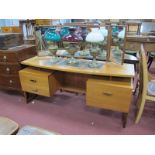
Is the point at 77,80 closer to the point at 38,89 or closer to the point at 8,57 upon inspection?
the point at 38,89

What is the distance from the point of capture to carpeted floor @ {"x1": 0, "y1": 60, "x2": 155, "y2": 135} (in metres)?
1.89

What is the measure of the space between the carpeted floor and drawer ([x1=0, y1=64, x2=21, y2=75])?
445 millimetres

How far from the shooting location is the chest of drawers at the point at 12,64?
2291 mm

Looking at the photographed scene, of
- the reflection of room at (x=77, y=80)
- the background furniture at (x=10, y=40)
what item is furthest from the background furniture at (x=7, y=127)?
the background furniture at (x=10, y=40)

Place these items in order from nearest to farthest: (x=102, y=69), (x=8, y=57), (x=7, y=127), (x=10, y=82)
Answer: (x=7, y=127), (x=102, y=69), (x=8, y=57), (x=10, y=82)

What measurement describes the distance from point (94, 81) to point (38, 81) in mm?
733

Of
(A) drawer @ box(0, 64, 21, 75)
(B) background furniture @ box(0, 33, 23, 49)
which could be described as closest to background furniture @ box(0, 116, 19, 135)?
(A) drawer @ box(0, 64, 21, 75)

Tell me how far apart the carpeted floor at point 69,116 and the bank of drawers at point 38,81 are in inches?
11.8

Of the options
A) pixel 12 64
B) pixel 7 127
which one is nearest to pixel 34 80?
pixel 12 64

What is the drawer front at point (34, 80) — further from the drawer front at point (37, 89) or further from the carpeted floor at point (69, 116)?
the carpeted floor at point (69, 116)

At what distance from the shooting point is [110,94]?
Answer: 5.72 feet

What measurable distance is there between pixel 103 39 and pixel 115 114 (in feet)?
3.21

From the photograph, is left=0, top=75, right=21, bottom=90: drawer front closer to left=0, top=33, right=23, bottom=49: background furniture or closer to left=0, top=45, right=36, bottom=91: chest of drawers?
left=0, top=45, right=36, bottom=91: chest of drawers

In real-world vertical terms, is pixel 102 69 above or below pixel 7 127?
above
